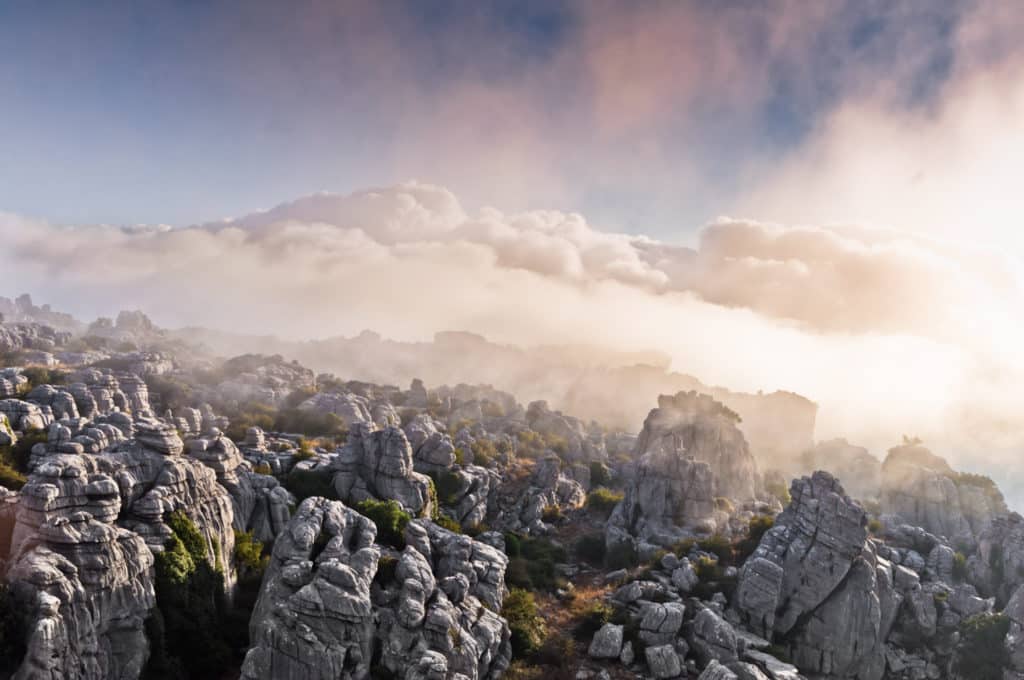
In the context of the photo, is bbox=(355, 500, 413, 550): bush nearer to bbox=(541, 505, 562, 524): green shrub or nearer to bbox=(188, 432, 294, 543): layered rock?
bbox=(188, 432, 294, 543): layered rock

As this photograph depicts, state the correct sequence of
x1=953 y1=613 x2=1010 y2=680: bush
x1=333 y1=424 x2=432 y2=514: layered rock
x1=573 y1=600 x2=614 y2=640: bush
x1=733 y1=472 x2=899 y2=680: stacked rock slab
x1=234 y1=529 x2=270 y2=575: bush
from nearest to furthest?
x1=234 y1=529 x2=270 y2=575: bush, x1=953 y1=613 x2=1010 y2=680: bush, x1=573 y1=600 x2=614 y2=640: bush, x1=733 y1=472 x2=899 y2=680: stacked rock slab, x1=333 y1=424 x2=432 y2=514: layered rock

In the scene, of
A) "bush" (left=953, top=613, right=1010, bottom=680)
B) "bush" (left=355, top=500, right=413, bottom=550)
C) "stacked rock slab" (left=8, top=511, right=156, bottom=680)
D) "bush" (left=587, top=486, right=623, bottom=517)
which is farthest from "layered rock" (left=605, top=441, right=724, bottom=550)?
"stacked rock slab" (left=8, top=511, right=156, bottom=680)

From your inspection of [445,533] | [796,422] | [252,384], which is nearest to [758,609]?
[445,533]

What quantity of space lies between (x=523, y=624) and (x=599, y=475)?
226ft

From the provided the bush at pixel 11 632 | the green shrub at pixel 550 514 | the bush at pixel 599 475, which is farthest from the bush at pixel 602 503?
the bush at pixel 11 632

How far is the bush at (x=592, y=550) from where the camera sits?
68.0m

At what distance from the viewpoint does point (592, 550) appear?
6888cm

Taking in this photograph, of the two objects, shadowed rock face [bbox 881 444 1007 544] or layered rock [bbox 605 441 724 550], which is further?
shadowed rock face [bbox 881 444 1007 544]

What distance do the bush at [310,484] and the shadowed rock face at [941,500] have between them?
87.8 m

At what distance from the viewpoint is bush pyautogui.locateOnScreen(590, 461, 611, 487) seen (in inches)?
4203

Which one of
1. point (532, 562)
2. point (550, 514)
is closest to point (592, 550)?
point (532, 562)

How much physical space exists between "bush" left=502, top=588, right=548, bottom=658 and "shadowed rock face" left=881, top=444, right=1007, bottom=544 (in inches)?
2994

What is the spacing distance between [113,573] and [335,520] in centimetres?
1235

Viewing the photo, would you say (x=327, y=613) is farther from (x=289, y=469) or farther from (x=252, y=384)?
(x=252, y=384)
